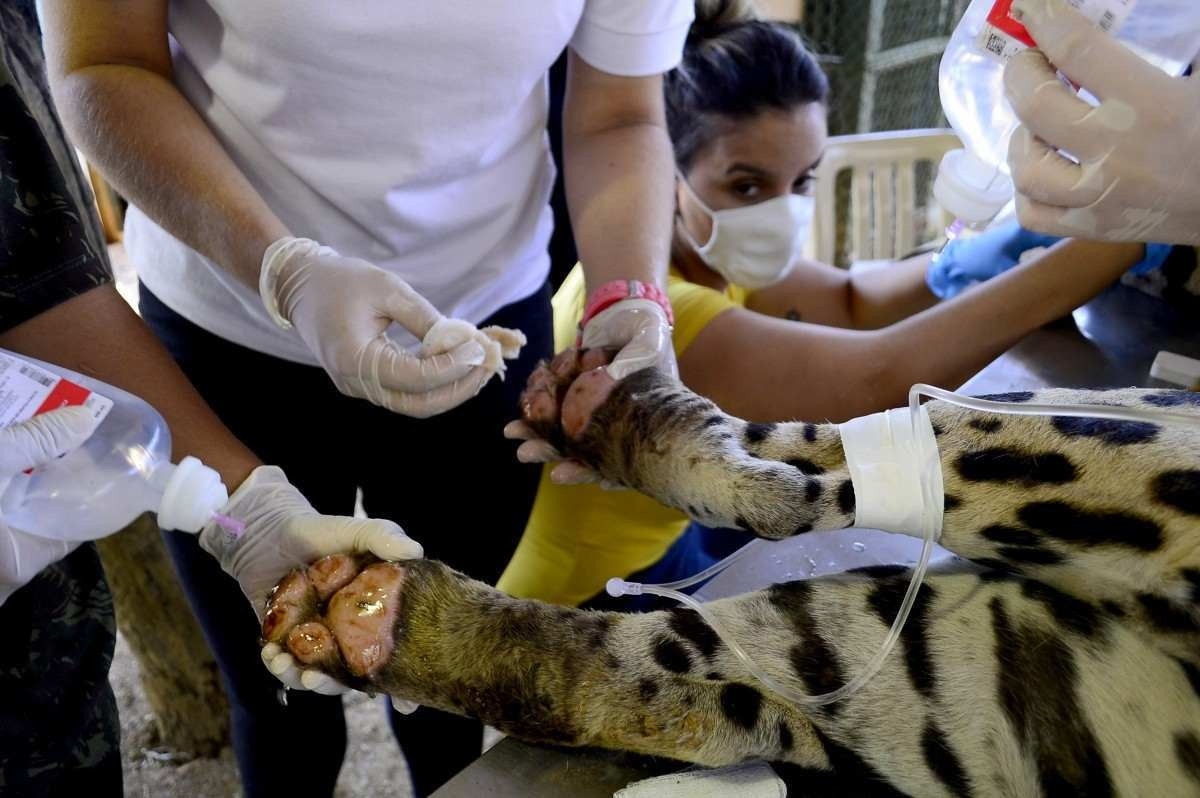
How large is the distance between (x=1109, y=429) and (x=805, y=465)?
248mm

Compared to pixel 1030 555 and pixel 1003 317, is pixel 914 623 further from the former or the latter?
pixel 1003 317

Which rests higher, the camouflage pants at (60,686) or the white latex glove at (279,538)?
the white latex glove at (279,538)

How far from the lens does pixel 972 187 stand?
1194 millimetres

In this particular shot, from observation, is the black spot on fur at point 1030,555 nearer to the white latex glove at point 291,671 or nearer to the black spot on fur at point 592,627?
the black spot on fur at point 592,627

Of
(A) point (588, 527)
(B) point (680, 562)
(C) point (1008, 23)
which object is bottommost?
(B) point (680, 562)

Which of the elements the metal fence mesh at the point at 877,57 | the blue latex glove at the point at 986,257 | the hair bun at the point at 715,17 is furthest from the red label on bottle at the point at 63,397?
the metal fence mesh at the point at 877,57

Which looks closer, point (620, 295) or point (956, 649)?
point (956, 649)

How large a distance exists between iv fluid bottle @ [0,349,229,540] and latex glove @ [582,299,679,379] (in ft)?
1.41

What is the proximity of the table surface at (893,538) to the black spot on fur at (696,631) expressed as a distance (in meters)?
0.10

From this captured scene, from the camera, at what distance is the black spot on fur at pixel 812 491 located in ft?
2.59

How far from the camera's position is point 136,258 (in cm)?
115

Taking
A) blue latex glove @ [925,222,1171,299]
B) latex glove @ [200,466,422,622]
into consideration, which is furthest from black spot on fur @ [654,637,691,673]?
blue latex glove @ [925,222,1171,299]

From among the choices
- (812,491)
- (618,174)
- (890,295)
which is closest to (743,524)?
(812,491)

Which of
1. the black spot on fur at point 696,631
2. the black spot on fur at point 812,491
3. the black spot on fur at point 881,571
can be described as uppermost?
the black spot on fur at point 812,491
